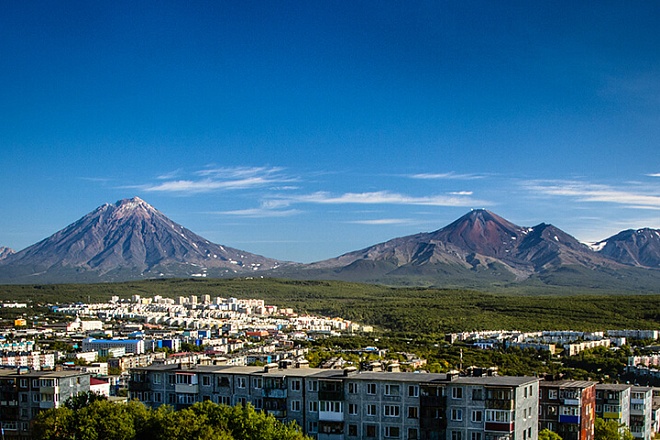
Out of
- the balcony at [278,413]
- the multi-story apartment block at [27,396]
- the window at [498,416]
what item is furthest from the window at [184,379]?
the window at [498,416]

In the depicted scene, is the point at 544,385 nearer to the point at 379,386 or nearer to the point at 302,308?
the point at 379,386

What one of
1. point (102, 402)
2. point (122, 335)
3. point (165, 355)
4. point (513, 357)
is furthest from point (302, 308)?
point (102, 402)

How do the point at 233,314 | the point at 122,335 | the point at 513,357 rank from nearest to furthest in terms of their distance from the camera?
the point at 513,357
the point at 122,335
the point at 233,314

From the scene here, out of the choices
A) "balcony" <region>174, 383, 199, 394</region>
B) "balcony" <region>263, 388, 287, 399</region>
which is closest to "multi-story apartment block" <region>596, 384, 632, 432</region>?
"balcony" <region>263, 388, 287, 399</region>

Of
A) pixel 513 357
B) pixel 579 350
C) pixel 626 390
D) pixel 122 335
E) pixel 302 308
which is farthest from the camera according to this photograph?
Result: pixel 302 308

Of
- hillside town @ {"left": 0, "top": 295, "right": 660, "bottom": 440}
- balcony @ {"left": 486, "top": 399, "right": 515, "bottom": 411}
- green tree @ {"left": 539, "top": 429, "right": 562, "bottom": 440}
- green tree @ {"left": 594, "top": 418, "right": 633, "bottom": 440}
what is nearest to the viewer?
balcony @ {"left": 486, "top": 399, "right": 515, "bottom": 411}

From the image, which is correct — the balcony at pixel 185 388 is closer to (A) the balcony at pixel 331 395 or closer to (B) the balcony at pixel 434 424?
(A) the balcony at pixel 331 395

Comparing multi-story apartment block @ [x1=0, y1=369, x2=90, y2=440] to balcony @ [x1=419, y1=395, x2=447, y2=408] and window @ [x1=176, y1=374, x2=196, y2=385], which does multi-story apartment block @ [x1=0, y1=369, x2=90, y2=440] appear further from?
balcony @ [x1=419, y1=395, x2=447, y2=408]
